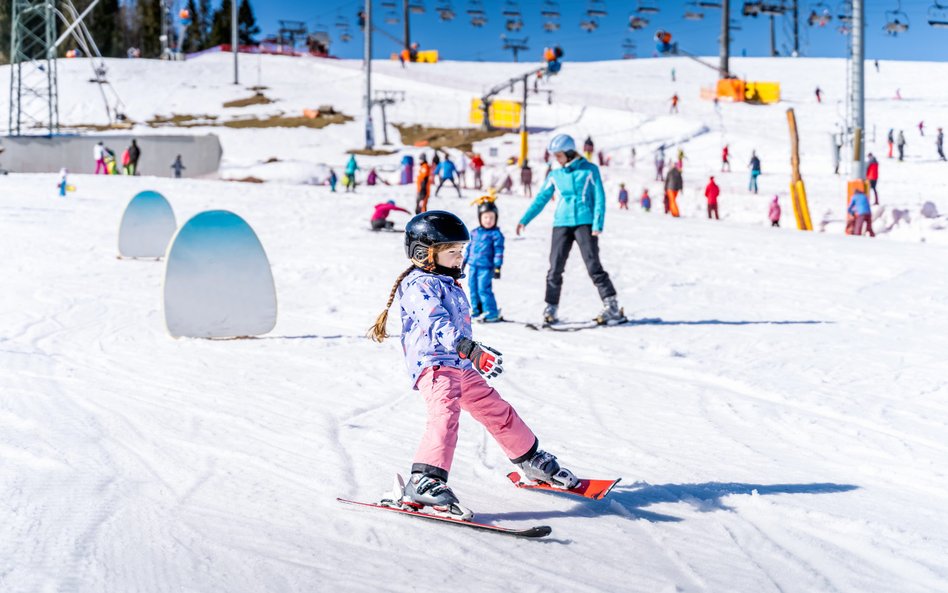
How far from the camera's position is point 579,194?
7992 mm

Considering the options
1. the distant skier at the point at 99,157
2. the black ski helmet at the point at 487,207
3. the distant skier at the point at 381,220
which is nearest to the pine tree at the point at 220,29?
the distant skier at the point at 99,157

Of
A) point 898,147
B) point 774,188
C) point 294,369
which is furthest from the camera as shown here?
point 898,147

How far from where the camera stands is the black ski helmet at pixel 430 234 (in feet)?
11.7

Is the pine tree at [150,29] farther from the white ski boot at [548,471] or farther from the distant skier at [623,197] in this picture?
the white ski boot at [548,471]

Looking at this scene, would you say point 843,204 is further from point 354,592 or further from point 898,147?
point 354,592

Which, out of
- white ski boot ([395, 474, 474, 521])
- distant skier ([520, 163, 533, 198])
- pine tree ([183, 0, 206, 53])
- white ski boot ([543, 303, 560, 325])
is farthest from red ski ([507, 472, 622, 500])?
pine tree ([183, 0, 206, 53])

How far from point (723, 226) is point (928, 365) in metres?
12.9

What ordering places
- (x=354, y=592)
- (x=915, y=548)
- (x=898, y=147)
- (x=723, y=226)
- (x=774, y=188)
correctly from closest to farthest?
(x=354, y=592) → (x=915, y=548) → (x=723, y=226) → (x=774, y=188) → (x=898, y=147)

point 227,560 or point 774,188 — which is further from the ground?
point 774,188

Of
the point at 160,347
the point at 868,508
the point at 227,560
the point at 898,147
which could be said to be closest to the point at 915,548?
the point at 868,508

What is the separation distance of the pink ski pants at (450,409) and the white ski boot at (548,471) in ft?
0.45

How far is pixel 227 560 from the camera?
3020 mm

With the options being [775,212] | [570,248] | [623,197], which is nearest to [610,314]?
[570,248]

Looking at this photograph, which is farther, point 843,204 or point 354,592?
point 843,204
